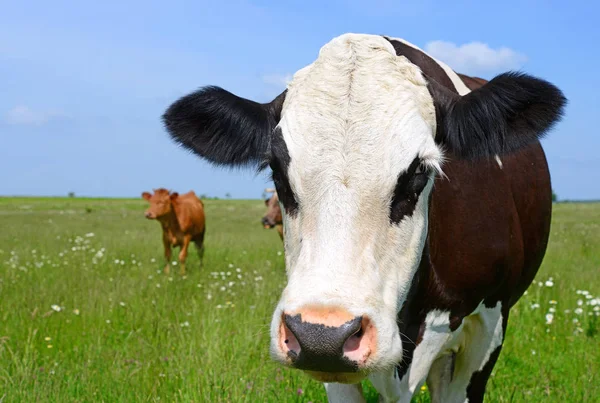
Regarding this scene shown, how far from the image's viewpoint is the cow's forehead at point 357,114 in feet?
8.61

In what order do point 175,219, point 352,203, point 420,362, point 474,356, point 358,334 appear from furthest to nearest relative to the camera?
point 175,219 → point 474,356 → point 420,362 → point 352,203 → point 358,334

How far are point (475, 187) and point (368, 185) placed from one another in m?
1.36

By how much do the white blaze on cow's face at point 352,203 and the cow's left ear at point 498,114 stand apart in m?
0.17

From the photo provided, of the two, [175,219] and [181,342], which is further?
[175,219]

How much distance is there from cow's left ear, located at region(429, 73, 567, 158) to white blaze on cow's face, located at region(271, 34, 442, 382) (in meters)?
0.17

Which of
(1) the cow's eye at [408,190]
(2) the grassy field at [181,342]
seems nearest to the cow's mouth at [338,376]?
(1) the cow's eye at [408,190]

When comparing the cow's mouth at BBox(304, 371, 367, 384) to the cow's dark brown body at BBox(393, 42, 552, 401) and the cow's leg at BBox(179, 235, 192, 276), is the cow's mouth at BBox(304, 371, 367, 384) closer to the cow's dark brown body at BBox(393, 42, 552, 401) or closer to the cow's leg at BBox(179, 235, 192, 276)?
the cow's dark brown body at BBox(393, 42, 552, 401)

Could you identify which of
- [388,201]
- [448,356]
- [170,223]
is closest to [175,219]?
[170,223]

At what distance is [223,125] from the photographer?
11.1ft

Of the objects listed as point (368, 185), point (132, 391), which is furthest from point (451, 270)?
point (132, 391)

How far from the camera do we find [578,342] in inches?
244

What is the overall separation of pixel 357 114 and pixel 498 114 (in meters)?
0.80

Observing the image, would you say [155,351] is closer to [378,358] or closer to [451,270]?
[451,270]

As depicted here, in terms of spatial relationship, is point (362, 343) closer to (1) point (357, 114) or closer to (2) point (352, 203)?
(2) point (352, 203)
